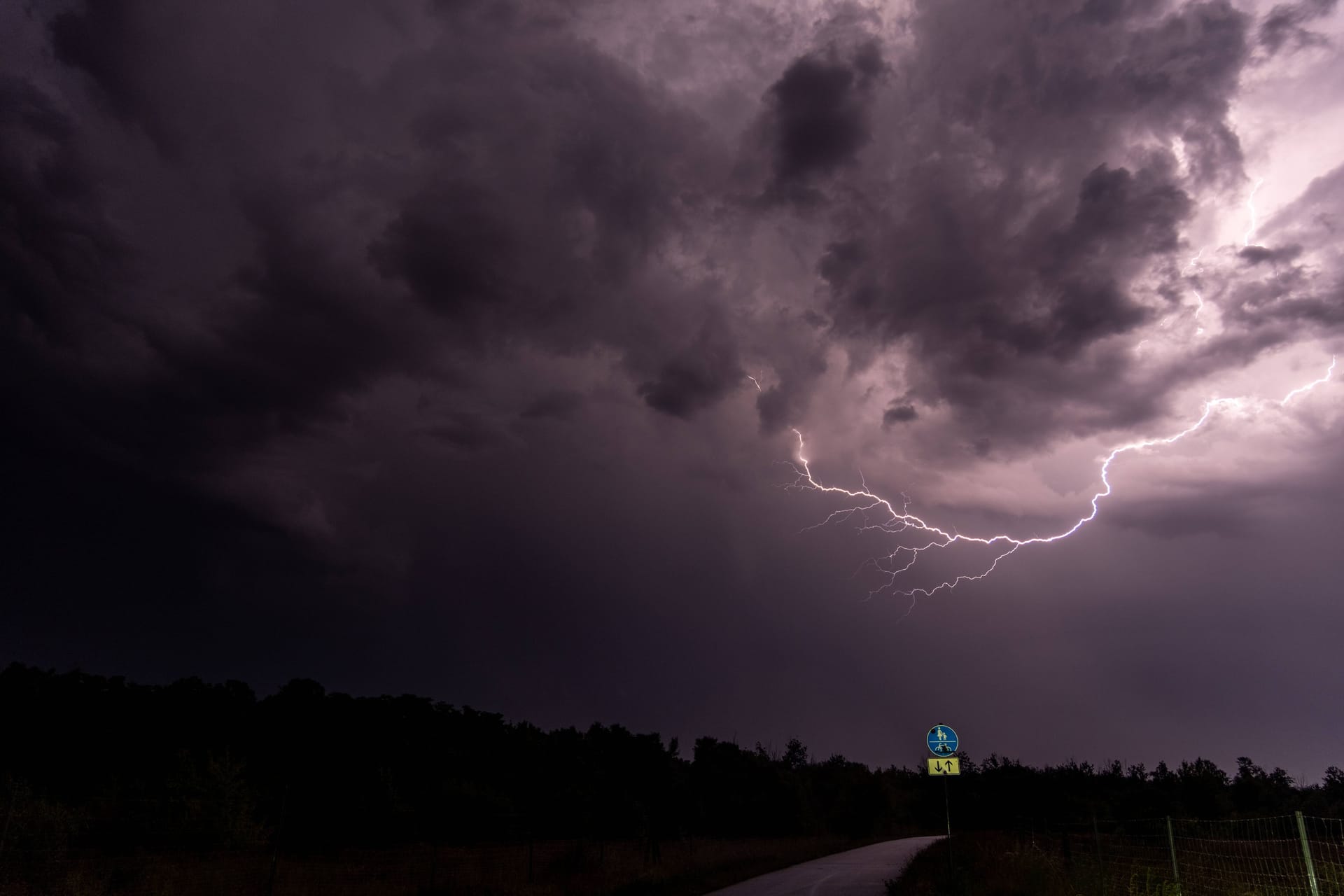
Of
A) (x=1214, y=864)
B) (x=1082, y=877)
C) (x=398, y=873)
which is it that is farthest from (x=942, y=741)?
(x=398, y=873)

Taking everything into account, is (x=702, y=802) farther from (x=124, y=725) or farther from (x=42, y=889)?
(x=42, y=889)

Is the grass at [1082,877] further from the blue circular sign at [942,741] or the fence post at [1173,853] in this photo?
the blue circular sign at [942,741]

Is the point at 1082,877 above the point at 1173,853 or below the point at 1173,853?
below

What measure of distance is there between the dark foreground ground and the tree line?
70 centimetres

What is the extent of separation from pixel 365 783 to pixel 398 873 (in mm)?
18723

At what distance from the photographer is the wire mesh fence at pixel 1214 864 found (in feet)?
26.0

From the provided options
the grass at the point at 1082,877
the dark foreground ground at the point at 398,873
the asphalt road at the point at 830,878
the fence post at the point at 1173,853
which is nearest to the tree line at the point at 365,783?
the dark foreground ground at the point at 398,873

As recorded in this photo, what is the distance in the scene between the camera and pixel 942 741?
17.4 meters

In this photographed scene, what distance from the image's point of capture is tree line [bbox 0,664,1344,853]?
23797 mm

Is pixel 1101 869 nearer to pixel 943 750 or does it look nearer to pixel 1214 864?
pixel 1214 864

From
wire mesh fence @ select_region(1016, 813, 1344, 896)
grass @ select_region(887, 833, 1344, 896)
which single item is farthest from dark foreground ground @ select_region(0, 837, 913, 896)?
wire mesh fence @ select_region(1016, 813, 1344, 896)

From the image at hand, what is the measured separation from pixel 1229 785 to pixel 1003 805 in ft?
47.3

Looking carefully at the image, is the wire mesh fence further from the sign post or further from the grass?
the sign post

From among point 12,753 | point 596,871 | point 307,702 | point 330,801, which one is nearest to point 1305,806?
point 596,871
